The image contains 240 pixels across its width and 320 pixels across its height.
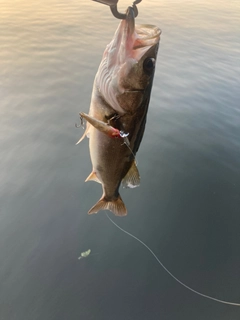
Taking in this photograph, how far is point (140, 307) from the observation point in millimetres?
2814

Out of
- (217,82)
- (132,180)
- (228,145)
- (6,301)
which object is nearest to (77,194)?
(6,301)

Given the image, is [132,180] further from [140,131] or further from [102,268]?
[102,268]

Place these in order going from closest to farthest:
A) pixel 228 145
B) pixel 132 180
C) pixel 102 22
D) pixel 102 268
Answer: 1. pixel 132 180
2. pixel 102 268
3. pixel 228 145
4. pixel 102 22

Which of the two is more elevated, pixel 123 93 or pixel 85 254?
pixel 123 93

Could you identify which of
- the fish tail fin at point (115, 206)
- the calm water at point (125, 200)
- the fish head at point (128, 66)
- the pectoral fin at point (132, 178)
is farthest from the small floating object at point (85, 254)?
the fish head at point (128, 66)

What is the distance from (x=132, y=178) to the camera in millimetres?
2162

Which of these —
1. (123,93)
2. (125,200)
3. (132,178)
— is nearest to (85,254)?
(125,200)

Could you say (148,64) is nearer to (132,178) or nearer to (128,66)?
(128,66)

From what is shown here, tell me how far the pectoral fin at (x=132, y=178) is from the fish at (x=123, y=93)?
0.08ft

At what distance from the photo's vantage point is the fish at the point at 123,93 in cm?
171

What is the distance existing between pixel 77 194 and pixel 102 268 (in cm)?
100

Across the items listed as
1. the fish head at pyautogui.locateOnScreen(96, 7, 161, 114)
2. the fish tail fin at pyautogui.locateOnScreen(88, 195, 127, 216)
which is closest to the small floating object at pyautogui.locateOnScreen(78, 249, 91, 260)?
the fish tail fin at pyautogui.locateOnScreen(88, 195, 127, 216)

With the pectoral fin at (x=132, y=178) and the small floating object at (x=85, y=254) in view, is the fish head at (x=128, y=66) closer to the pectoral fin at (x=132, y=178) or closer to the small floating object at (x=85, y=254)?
the pectoral fin at (x=132, y=178)

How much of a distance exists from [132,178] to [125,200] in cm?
159
